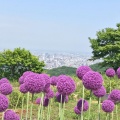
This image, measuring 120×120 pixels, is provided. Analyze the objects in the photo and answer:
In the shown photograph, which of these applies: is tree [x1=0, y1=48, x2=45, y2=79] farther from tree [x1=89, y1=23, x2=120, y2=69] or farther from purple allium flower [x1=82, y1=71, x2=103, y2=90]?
purple allium flower [x1=82, y1=71, x2=103, y2=90]

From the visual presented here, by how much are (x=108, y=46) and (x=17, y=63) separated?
9.44 meters

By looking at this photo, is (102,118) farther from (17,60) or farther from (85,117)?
(17,60)

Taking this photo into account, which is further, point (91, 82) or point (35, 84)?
point (91, 82)

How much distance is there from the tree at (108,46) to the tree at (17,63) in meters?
7.91

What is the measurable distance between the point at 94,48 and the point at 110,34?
2.11 meters

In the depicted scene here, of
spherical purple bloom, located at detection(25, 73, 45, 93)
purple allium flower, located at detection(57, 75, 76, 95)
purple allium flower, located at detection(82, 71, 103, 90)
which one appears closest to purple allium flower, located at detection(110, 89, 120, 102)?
purple allium flower, located at detection(82, 71, 103, 90)

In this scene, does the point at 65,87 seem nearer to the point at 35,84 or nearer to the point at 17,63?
the point at 35,84

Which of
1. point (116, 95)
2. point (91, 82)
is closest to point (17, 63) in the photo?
point (116, 95)

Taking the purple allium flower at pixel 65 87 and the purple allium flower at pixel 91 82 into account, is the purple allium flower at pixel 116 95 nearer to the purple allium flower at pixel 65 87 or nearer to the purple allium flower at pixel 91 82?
the purple allium flower at pixel 91 82

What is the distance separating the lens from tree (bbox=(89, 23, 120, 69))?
101 feet

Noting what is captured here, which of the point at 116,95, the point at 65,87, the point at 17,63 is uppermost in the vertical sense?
the point at 17,63

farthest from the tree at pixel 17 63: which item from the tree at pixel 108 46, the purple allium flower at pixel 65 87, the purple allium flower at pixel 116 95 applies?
the purple allium flower at pixel 65 87

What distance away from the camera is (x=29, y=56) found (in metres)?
25.6

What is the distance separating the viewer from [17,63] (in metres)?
25.3
